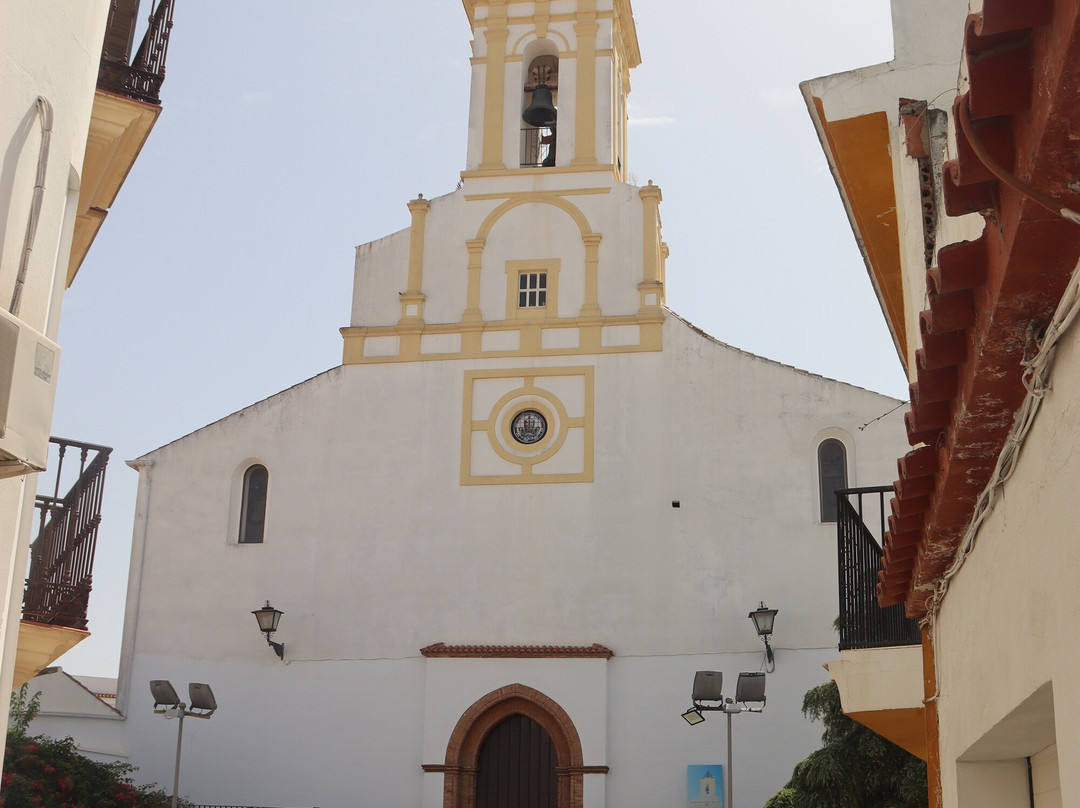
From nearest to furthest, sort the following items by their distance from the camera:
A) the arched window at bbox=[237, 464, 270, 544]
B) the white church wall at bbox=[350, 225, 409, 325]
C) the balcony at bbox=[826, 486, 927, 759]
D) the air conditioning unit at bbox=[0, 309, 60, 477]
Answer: the air conditioning unit at bbox=[0, 309, 60, 477], the balcony at bbox=[826, 486, 927, 759], the arched window at bbox=[237, 464, 270, 544], the white church wall at bbox=[350, 225, 409, 325]

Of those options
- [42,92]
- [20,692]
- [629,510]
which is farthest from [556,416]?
[42,92]

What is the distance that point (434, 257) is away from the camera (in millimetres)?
20281

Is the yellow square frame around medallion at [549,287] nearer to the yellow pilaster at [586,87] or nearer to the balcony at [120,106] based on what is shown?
the yellow pilaster at [586,87]

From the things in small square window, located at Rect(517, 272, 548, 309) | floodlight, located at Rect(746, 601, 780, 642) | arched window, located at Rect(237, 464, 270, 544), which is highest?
small square window, located at Rect(517, 272, 548, 309)

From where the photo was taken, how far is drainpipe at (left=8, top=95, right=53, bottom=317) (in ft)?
16.6

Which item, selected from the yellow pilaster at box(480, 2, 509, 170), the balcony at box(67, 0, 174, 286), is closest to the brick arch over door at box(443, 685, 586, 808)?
the yellow pilaster at box(480, 2, 509, 170)

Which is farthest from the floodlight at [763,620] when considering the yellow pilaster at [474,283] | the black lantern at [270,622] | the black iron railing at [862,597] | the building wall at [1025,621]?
the building wall at [1025,621]

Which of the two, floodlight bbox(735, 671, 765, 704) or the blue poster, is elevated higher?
floodlight bbox(735, 671, 765, 704)

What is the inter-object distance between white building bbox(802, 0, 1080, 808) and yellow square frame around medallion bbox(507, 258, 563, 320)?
12.6 meters

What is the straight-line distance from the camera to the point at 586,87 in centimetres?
2062

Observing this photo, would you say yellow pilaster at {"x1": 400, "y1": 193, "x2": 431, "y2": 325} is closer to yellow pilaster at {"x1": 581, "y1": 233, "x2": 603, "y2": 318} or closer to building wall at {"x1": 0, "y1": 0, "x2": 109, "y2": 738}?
yellow pilaster at {"x1": 581, "y1": 233, "x2": 603, "y2": 318}

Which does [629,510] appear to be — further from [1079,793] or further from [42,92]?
[1079,793]

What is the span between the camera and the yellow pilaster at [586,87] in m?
20.4

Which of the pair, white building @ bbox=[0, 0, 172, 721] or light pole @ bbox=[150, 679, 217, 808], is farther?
light pole @ bbox=[150, 679, 217, 808]
